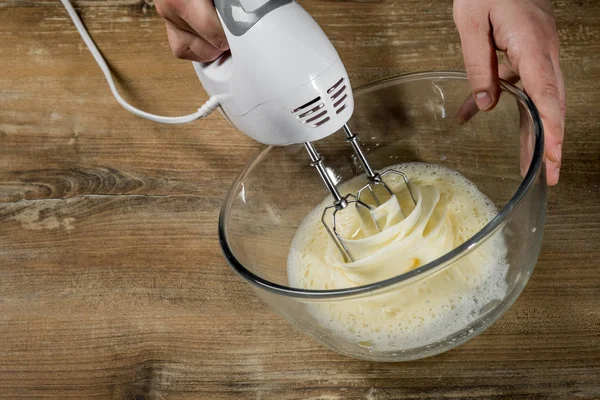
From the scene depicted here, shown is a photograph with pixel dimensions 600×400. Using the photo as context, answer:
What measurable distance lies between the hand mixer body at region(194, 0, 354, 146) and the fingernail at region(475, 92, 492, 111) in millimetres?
148

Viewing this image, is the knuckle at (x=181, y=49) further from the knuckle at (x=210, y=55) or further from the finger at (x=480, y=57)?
the finger at (x=480, y=57)

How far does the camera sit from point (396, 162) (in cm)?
89

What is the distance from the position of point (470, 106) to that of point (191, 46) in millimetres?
318

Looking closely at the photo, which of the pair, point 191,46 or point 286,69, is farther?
point 191,46

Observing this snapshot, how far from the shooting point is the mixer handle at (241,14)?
2.23 feet

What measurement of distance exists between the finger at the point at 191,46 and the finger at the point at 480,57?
10.5 inches

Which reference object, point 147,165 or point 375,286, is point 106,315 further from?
point 375,286

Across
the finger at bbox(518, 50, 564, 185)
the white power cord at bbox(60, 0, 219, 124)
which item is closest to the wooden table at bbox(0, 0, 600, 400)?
the white power cord at bbox(60, 0, 219, 124)

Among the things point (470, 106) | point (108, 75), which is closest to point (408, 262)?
point (470, 106)

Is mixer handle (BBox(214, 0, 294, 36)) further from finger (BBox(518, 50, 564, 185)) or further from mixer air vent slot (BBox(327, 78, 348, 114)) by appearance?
finger (BBox(518, 50, 564, 185))

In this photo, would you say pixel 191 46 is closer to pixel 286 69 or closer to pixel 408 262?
pixel 286 69

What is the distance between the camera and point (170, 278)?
2.93 feet

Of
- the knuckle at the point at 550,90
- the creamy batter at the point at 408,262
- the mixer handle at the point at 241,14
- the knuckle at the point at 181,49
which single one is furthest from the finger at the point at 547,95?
the knuckle at the point at 181,49

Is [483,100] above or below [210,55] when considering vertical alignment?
below
